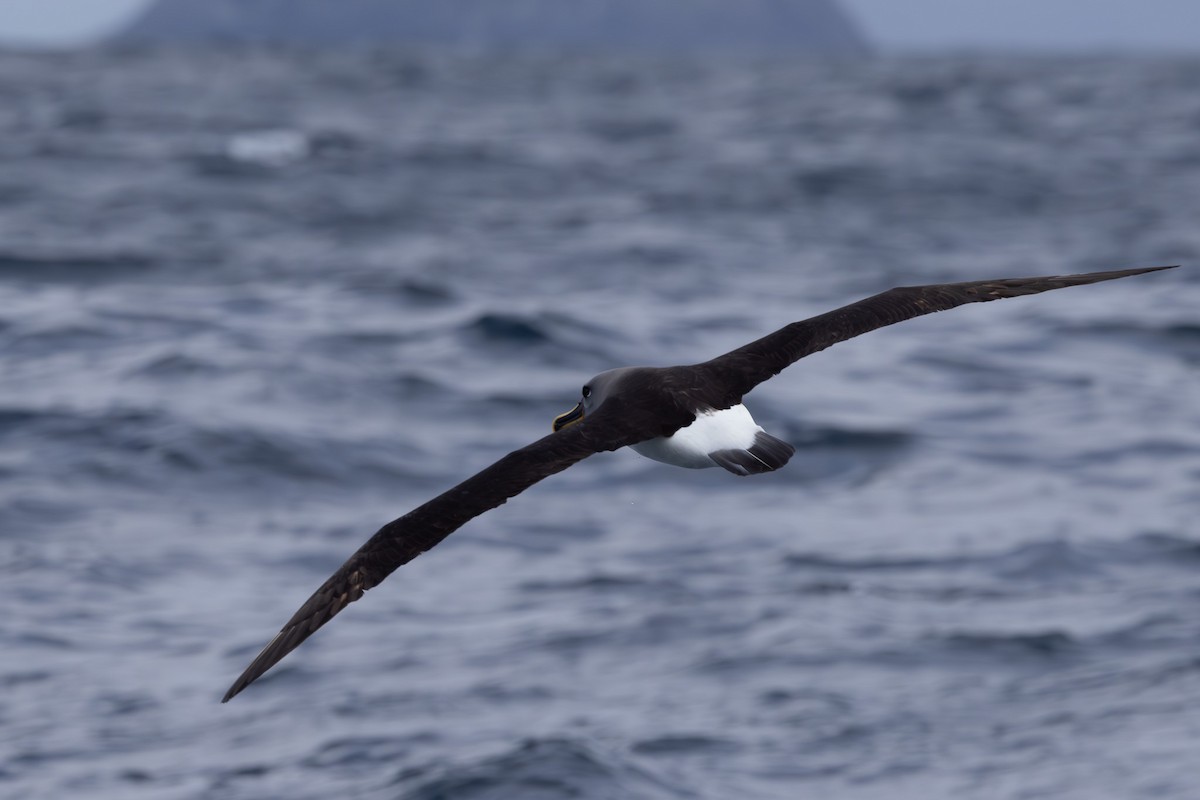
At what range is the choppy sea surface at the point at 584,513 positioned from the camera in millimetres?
8414

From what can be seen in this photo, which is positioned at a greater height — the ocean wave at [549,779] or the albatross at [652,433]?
the albatross at [652,433]

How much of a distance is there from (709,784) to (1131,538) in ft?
15.1

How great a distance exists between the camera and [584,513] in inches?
459

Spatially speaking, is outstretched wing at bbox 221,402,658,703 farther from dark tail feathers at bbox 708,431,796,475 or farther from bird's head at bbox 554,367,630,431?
bird's head at bbox 554,367,630,431

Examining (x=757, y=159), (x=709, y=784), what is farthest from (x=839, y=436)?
(x=757, y=159)

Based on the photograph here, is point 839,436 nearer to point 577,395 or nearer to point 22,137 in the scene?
point 577,395

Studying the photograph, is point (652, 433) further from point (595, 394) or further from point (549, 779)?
point (549, 779)

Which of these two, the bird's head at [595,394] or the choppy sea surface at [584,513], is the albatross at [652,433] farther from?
the choppy sea surface at [584,513]

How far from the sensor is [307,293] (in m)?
18.5

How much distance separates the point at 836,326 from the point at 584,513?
4873mm

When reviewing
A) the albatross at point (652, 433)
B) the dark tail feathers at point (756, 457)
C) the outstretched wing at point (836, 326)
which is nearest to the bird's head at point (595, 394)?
the albatross at point (652, 433)

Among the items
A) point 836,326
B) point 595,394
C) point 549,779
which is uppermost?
point 836,326

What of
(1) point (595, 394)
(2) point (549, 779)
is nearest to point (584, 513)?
(2) point (549, 779)

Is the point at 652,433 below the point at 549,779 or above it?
above
